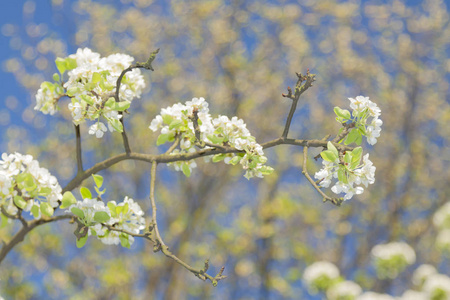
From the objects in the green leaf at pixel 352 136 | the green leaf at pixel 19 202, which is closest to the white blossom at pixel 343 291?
the green leaf at pixel 352 136

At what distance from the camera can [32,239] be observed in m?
9.40

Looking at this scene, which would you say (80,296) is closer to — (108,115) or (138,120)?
(138,120)

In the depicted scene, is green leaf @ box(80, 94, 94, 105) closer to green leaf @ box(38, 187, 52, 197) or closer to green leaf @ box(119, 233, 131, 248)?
green leaf @ box(38, 187, 52, 197)

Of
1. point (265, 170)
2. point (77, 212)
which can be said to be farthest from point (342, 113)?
point (77, 212)

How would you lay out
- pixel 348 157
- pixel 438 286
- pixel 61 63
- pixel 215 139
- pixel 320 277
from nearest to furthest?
1. pixel 348 157
2. pixel 215 139
3. pixel 61 63
4. pixel 438 286
5. pixel 320 277

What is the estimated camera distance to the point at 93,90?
7.96 ft

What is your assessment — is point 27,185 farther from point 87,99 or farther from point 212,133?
point 212,133

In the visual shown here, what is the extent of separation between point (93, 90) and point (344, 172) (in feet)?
4.04

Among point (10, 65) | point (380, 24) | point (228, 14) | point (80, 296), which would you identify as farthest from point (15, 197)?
point (380, 24)

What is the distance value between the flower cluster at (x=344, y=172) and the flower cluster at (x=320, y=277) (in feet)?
14.3

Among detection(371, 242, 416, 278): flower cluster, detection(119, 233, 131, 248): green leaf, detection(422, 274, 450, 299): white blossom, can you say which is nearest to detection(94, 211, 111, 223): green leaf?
detection(119, 233, 131, 248): green leaf

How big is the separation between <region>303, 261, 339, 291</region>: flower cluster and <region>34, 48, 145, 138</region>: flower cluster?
418cm

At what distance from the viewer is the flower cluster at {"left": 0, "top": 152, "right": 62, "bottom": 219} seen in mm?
2354

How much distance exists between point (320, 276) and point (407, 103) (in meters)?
6.01
